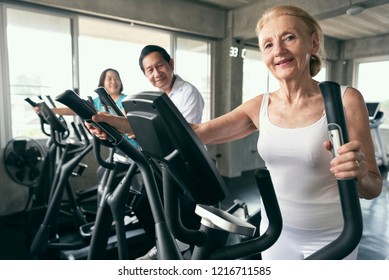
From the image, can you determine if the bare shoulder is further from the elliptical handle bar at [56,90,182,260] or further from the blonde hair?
the elliptical handle bar at [56,90,182,260]

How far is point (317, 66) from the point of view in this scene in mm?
918

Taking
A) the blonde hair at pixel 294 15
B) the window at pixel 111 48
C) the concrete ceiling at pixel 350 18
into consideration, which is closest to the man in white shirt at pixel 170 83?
the blonde hair at pixel 294 15

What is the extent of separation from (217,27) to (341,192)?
3926 millimetres

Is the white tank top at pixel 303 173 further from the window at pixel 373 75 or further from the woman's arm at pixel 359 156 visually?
the window at pixel 373 75

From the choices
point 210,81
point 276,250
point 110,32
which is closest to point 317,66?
point 276,250

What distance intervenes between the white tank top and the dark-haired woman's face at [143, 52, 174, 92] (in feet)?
2.89

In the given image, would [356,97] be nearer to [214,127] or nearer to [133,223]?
[214,127]

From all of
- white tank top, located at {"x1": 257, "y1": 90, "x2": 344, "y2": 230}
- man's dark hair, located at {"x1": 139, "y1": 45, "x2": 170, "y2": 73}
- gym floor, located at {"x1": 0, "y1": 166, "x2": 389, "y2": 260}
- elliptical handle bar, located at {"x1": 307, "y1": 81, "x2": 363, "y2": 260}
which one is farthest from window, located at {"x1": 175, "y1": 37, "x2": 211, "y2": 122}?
elliptical handle bar, located at {"x1": 307, "y1": 81, "x2": 363, "y2": 260}

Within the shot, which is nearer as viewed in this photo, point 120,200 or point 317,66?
point 317,66

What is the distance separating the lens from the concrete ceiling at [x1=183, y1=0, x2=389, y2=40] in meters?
3.13

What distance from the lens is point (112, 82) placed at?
252 cm

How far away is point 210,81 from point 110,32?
1588mm

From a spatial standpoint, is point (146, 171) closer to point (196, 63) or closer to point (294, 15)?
point (294, 15)
